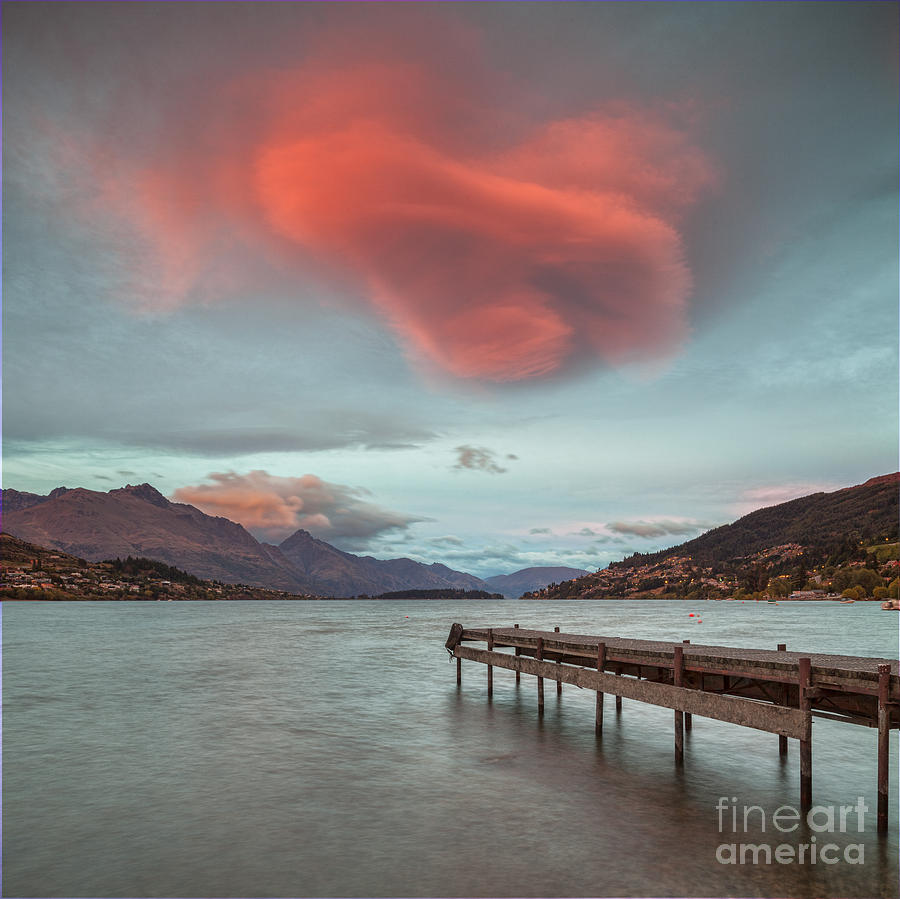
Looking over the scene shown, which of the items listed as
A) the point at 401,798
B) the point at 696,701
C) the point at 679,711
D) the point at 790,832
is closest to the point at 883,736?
the point at 790,832

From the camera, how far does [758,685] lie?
70.4ft

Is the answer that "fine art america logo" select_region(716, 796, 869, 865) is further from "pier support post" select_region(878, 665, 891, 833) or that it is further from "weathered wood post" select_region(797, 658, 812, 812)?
"pier support post" select_region(878, 665, 891, 833)

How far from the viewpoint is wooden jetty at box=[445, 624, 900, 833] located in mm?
16531

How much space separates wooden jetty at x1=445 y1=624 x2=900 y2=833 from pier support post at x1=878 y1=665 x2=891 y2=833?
0.8 inches

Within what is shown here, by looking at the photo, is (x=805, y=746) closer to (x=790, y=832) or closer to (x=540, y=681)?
(x=790, y=832)

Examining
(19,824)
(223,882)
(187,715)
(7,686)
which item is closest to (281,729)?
(187,715)

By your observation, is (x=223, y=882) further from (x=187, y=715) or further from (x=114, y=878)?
(x=187, y=715)

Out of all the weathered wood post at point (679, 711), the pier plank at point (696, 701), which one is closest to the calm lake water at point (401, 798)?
the weathered wood post at point (679, 711)

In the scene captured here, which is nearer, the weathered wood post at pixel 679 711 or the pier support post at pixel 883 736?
the pier support post at pixel 883 736

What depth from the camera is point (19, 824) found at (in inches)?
712

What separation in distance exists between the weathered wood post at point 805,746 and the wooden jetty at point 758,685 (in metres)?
0.02

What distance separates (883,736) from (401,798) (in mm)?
12205

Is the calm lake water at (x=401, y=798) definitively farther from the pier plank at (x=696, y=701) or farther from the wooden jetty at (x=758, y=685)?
the pier plank at (x=696, y=701)

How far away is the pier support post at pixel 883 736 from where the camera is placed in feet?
51.7
